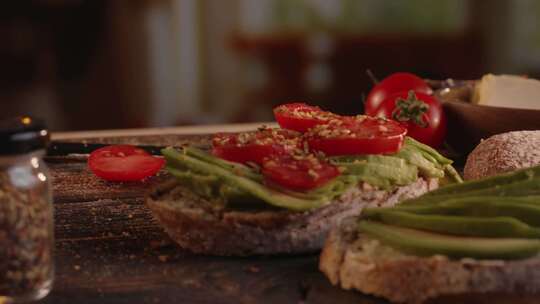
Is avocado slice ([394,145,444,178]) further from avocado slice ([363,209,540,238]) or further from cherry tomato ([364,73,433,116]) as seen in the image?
cherry tomato ([364,73,433,116])

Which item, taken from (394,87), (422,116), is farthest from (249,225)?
(394,87)

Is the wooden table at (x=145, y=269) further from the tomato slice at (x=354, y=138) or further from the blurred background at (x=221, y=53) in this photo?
the blurred background at (x=221, y=53)

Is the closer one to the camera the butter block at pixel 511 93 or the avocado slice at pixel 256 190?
the avocado slice at pixel 256 190

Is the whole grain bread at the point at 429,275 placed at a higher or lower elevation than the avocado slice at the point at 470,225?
lower

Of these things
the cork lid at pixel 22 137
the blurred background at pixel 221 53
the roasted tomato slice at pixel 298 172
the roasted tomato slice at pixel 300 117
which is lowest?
the blurred background at pixel 221 53

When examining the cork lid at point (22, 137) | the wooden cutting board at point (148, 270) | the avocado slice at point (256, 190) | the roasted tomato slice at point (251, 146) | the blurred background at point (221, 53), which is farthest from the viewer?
the blurred background at point (221, 53)

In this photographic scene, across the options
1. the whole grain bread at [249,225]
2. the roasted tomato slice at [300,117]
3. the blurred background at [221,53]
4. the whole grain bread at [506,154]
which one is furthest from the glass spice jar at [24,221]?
the blurred background at [221,53]

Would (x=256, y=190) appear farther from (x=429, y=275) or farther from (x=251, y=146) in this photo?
(x=429, y=275)
